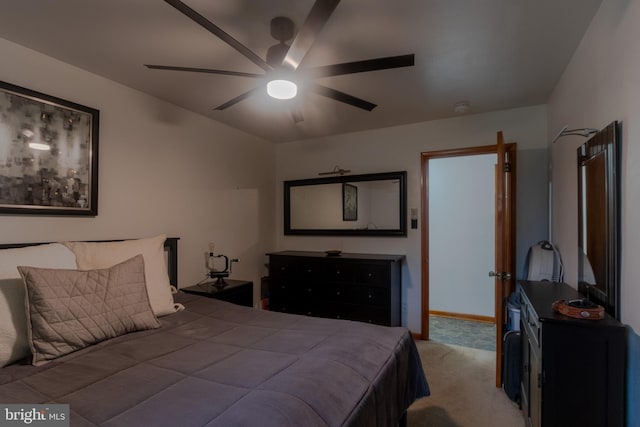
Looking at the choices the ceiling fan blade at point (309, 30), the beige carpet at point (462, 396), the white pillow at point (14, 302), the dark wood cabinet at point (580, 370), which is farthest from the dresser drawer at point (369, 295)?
the white pillow at point (14, 302)

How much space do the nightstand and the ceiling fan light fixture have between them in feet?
5.99

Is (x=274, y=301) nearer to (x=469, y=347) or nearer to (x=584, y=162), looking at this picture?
(x=469, y=347)

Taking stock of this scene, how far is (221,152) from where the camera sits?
363 centimetres

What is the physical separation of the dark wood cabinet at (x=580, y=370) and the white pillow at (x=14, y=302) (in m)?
2.37

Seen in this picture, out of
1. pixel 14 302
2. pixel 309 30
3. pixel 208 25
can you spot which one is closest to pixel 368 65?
pixel 309 30

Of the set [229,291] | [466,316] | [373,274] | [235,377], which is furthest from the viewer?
[466,316]

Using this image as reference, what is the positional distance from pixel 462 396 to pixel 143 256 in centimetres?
254

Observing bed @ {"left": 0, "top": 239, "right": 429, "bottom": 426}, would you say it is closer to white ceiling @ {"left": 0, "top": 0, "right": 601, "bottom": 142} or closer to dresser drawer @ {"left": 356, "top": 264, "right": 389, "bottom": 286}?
dresser drawer @ {"left": 356, "top": 264, "right": 389, "bottom": 286}

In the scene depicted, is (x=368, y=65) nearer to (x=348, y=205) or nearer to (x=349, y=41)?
(x=349, y=41)

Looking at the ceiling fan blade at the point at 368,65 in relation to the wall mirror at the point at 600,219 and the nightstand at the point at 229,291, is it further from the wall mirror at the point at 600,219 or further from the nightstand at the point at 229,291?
the nightstand at the point at 229,291

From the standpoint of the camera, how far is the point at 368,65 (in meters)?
1.64

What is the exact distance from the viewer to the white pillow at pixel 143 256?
76.4 inches

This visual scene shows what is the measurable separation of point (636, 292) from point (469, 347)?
7.98 ft
